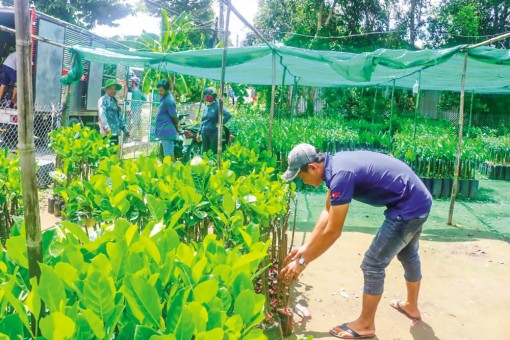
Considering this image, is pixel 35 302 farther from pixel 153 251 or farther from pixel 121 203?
pixel 121 203

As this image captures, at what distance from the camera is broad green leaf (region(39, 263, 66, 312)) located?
3.67ft

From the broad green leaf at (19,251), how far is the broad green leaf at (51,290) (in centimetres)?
29

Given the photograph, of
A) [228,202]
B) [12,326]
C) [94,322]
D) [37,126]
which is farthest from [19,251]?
[37,126]

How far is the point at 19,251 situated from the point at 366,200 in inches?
91.4

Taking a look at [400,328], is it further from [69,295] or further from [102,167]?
[69,295]

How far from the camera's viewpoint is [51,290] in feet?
3.71

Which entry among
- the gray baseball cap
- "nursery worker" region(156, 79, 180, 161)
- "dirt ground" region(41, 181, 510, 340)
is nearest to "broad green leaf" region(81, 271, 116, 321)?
the gray baseball cap

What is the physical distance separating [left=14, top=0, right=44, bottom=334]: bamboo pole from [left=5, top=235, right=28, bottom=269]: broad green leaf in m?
0.05

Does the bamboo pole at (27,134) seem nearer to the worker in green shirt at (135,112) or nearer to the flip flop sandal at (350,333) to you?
the flip flop sandal at (350,333)

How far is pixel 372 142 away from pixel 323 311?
6950 mm

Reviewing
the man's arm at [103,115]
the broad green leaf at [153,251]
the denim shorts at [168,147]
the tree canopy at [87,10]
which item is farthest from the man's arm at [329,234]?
the tree canopy at [87,10]

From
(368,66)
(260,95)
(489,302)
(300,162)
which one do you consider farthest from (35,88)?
(260,95)

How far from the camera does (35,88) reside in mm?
8859

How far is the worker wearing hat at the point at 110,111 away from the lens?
23.6 feet
